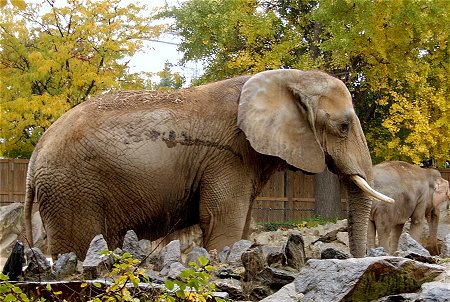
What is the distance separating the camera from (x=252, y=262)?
228 inches

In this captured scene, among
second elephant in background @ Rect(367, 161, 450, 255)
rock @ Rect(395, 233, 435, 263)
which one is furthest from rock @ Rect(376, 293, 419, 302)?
second elephant in background @ Rect(367, 161, 450, 255)

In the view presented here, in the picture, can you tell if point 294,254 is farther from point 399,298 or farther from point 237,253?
point 399,298

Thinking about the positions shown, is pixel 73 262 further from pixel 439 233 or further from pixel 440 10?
pixel 440 10

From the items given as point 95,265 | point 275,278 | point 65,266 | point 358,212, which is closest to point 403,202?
point 358,212

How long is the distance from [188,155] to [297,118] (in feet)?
4.19

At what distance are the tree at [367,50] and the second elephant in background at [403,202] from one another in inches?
201

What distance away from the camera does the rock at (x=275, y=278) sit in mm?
5691

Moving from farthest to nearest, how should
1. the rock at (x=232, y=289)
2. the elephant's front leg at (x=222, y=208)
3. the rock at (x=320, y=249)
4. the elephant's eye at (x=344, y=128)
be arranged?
the elephant's eye at (x=344, y=128), the elephant's front leg at (x=222, y=208), the rock at (x=320, y=249), the rock at (x=232, y=289)

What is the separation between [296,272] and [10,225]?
16775mm

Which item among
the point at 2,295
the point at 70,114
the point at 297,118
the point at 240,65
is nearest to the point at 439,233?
the point at 240,65

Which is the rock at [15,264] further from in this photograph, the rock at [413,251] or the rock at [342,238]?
the rock at [342,238]

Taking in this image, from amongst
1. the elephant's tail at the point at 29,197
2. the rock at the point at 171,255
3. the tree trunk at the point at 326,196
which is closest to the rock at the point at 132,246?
the rock at the point at 171,255

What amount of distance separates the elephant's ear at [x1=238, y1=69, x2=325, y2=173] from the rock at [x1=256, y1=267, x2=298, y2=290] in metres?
3.07

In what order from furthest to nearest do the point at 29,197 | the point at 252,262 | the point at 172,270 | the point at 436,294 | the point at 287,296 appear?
the point at 29,197, the point at 252,262, the point at 172,270, the point at 287,296, the point at 436,294
